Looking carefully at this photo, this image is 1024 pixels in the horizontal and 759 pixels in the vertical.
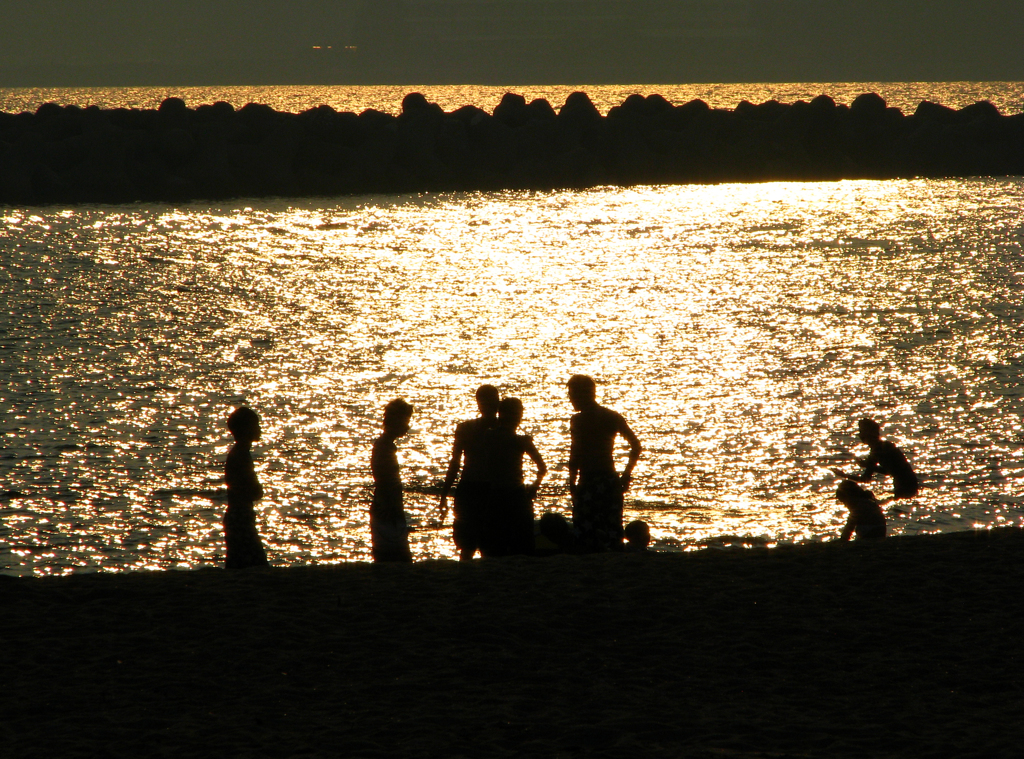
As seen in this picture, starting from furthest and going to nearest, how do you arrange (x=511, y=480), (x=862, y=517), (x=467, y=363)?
(x=467, y=363), (x=862, y=517), (x=511, y=480)

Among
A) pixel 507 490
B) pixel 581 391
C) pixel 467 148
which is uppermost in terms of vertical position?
pixel 467 148

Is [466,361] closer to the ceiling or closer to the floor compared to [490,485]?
closer to the floor

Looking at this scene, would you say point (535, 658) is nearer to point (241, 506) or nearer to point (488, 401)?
point (488, 401)

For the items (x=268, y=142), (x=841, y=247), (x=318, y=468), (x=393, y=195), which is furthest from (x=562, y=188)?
(x=318, y=468)

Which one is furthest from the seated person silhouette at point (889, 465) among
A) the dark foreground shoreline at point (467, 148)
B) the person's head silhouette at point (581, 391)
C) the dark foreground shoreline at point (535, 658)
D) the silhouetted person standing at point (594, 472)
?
the dark foreground shoreline at point (467, 148)

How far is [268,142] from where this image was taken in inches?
2131

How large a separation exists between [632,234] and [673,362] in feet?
70.9

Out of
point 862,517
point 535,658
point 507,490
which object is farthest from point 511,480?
point 862,517

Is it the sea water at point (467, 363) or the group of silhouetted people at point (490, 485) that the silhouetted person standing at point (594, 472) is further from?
the sea water at point (467, 363)

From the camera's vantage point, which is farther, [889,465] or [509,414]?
[889,465]

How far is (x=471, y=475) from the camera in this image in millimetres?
8031

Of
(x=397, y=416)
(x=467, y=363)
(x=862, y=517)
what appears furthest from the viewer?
(x=467, y=363)

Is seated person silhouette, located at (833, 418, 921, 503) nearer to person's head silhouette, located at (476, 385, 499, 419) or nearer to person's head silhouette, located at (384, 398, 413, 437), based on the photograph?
person's head silhouette, located at (476, 385, 499, 419)

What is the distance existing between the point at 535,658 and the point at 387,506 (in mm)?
2472
